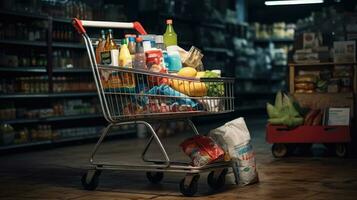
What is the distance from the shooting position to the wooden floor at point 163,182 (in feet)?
13.6

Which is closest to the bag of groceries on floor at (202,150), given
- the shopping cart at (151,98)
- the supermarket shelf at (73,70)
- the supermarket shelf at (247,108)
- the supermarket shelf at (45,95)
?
the shopping cart at (151,98)

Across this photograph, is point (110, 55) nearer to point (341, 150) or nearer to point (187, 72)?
Result: point (187, 72)

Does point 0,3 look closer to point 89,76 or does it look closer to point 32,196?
point 89,76

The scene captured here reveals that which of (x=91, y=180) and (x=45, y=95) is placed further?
(x=45, y=95)

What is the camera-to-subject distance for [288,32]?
16.0 metres

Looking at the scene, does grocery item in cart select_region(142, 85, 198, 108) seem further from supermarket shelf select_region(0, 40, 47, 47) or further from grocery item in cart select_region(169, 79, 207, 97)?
supermarket shelf select_region(0, 40, 47, 47)

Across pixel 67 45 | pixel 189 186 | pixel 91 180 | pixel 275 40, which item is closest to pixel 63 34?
pixel 67 45

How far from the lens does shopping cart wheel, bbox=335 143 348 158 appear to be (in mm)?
6176

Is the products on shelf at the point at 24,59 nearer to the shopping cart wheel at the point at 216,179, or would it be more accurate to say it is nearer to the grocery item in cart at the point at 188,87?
the grocery item in cart at the point at 188,87

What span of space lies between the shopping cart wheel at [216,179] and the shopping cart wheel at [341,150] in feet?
7.08

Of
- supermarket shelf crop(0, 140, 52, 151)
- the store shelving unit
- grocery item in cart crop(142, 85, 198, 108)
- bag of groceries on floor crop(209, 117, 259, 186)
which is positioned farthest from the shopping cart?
the store shelving unit

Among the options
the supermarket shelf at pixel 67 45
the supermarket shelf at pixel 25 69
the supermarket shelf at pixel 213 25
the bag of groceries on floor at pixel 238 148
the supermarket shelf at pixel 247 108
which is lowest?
the supermarket shelf at pixel 247 108

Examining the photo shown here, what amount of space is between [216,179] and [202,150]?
29 centimetres

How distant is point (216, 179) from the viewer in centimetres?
439
